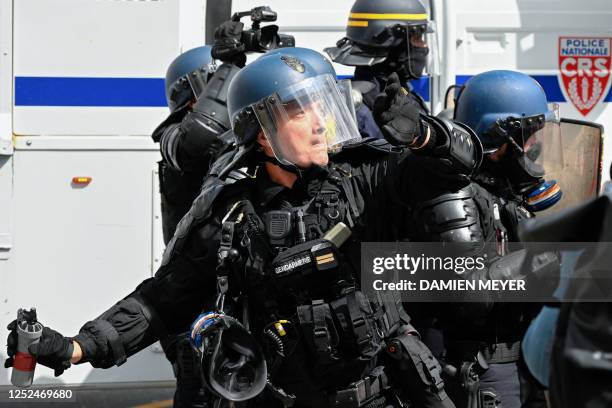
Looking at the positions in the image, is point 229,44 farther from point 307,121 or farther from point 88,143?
point 307,121

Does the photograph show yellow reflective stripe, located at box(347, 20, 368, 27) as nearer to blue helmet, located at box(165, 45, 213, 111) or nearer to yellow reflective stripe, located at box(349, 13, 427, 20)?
yellow reflective stripe, located at box(349, 13, 427, 20)

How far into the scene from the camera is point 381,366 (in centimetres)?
305

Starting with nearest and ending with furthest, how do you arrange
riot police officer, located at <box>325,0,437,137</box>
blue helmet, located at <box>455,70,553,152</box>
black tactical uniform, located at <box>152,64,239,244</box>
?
blue helmet, located at <box>455,70,553,152</box>, black tactical uniform, located at <box>152,64,239,244</box>, riot police officer, located at <box>325,0,437,137</box>

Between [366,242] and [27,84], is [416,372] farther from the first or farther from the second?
[27,84]

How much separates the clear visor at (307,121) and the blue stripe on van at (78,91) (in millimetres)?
2130

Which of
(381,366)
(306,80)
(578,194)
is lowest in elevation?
(381,366)

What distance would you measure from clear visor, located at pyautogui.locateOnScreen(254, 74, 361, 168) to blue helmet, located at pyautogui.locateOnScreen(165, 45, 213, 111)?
5.34 ft

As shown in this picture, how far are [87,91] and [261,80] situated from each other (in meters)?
2.18

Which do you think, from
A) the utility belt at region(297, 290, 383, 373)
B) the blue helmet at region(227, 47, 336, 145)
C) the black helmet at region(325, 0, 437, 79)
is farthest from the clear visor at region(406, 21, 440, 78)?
the utility belt at region(297, 290, 383, 373)

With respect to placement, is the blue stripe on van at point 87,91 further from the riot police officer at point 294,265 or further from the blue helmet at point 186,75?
the riot police officer at point 294,265

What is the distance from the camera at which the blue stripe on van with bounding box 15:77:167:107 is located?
5156 mm

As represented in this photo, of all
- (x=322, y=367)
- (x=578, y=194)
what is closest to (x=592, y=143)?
(x=578, y=194)

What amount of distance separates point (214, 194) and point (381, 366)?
28.0 inches

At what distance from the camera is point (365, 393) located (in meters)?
2.97
